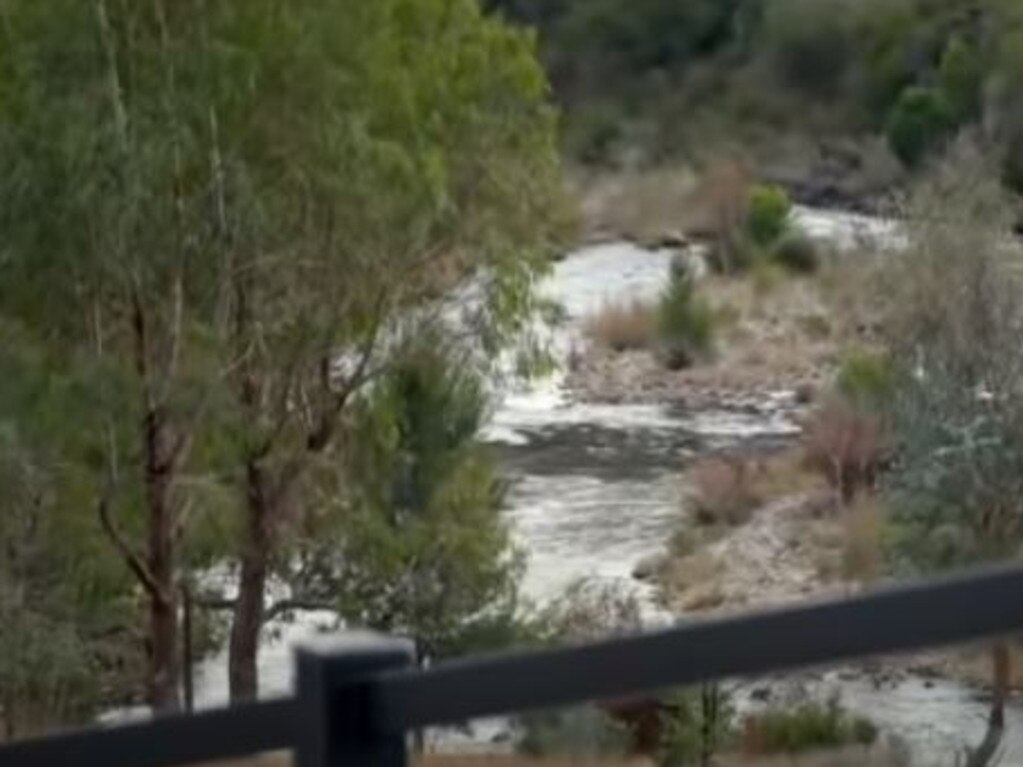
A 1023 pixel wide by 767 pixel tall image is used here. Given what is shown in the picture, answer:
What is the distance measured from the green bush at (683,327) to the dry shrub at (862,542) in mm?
7397

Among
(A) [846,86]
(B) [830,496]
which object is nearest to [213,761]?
(B) [830,496]

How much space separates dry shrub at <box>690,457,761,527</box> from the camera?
2400cm

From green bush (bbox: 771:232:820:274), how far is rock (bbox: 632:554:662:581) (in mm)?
12008

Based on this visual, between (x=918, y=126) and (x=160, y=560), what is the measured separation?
21197 millimetres

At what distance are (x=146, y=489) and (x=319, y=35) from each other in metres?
2.53

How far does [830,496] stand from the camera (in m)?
24.1

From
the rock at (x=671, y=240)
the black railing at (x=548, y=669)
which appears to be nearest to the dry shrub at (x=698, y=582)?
the rock at (x=671, y=240)

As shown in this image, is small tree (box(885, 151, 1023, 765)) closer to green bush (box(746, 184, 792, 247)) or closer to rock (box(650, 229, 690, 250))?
green bush (box(746, 184, 792, 247))

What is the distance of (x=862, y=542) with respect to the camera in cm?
2158

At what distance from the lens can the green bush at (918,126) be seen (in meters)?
35.9

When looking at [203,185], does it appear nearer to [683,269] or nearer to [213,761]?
[213,761]

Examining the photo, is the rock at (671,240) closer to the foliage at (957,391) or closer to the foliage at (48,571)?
the foliage at (957,391)

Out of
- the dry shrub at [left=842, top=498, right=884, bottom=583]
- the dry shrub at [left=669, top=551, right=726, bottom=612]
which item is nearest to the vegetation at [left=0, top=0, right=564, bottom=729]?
the dry shrub at [left=669, top=551, right=726, bottom=612]

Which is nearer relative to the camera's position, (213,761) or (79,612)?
(213,761)
